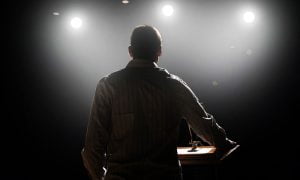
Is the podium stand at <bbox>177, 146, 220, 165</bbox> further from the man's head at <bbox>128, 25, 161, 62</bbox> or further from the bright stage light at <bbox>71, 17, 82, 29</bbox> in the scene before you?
the bright stage light at <bbox>71, 17, 82, 29</bbox>

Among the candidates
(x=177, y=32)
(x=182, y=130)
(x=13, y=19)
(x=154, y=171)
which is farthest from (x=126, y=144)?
(x=13, y=19)

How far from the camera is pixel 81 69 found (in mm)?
5707

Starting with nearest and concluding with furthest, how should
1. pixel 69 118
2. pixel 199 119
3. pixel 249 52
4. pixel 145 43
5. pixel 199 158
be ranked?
pixel 199 119 < pixel 145 43 < pixel 199 158 < pixel 249 52 < pixel 69 118

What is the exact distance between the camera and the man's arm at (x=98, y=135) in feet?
4.77

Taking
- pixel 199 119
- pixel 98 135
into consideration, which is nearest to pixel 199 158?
pixel 199 119

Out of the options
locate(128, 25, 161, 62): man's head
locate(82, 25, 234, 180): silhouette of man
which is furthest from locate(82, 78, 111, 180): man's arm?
locate(128, 25, 161, 62): man's head

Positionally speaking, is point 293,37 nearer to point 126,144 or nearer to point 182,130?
point 182,130

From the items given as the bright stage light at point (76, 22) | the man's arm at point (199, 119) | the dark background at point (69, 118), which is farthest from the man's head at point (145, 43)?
the bright stage light at point (76, 22)

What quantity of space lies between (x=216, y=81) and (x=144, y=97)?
4153 mm

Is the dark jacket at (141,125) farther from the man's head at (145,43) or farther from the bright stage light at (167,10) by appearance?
the bright stage light at (167,10)

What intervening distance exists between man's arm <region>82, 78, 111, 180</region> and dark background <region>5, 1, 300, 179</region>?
13.0ft

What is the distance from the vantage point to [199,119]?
1445mm

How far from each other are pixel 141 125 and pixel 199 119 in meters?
0.24

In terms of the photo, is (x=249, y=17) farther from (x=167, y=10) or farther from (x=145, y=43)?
(x=145, y=43)
